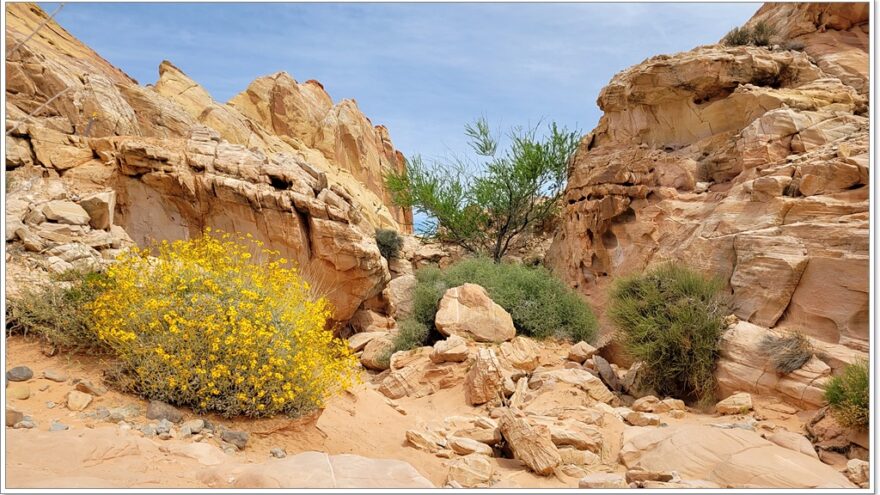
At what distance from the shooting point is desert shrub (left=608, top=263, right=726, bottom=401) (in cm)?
836

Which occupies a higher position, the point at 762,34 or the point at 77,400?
the point at 762,34

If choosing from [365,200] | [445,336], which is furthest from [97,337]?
[365,200]

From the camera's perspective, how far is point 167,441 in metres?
4.26

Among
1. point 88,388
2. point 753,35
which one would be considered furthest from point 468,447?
point 753,35

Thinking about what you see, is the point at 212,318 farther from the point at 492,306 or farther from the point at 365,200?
the point at 365,200

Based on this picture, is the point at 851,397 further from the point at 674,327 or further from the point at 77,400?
the point at 77,400

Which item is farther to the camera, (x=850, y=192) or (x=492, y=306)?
(x=492, y=306)

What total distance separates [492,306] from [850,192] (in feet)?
21.5

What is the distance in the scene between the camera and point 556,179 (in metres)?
22.2

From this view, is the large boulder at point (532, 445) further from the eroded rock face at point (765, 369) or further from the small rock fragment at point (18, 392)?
the small rock fragment at point (18, 392)

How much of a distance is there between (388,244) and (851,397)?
17042mm

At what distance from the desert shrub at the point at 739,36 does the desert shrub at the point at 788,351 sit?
38.9 feet

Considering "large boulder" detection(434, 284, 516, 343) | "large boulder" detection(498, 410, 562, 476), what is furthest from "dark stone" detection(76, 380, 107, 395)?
"large boulder" detection(434, 284, 516, 343)

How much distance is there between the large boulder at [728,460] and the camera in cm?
457
